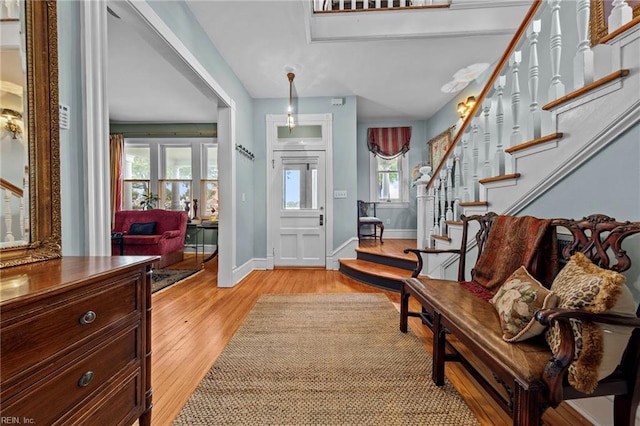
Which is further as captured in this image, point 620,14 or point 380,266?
point 380,266

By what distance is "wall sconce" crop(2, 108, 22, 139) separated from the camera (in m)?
1.02

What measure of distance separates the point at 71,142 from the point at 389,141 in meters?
5.31

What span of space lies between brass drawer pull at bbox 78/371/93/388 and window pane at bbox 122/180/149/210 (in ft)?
20.9

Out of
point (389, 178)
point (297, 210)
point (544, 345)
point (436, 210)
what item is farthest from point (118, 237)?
point (389, 178)

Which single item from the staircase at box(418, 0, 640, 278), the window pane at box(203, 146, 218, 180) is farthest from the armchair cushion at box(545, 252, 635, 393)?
the window pane at box(203, 146, 218, 180)

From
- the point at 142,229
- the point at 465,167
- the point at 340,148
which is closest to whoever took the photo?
the point at 465,167

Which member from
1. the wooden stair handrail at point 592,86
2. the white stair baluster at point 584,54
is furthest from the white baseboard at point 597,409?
the white stair baluster at point 584,54

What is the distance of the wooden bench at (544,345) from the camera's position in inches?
35.4

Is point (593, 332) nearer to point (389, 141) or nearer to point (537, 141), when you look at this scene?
point (537, 141)

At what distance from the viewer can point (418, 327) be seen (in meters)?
2.34

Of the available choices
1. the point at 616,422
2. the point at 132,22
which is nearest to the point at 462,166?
the point at 616,422

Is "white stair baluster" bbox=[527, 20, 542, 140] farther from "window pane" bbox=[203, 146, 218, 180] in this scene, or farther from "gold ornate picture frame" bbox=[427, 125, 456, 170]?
"window pane" bbox=[203, 146, 218, 180]

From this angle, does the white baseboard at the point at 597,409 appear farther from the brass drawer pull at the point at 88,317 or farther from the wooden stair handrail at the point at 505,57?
the brass drawer pull at the point at 88,317

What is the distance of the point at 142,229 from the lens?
4941 mm
